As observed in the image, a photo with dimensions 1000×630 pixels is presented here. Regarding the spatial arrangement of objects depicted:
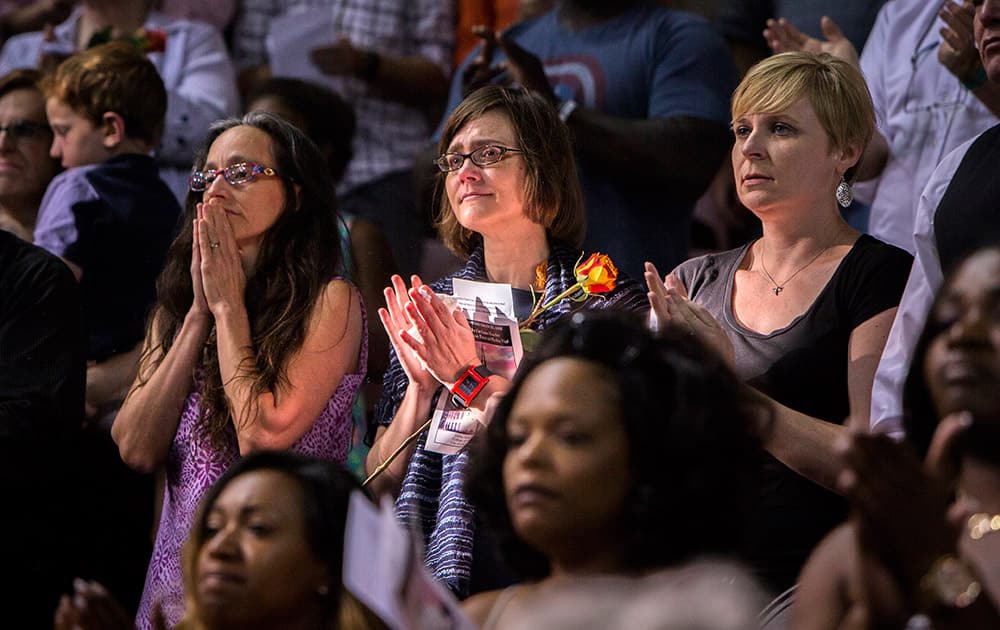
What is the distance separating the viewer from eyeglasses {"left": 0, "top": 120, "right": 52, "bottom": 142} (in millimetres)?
4441

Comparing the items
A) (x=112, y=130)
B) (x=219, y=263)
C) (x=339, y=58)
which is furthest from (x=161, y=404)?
(x=339, y=58)

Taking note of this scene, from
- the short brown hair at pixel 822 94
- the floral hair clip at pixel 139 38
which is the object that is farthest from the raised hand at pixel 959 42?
the floral hair clip at pixel 139 38

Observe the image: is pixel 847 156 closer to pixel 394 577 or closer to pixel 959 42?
pixel 959 42

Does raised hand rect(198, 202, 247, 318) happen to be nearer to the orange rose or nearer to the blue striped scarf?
the blue striped scarf

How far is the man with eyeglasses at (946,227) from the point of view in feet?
8.96

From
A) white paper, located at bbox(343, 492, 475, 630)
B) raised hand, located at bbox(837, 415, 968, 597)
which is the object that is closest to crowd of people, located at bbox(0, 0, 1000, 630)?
raised hand, located at bbox(837, 415, 968, 597)

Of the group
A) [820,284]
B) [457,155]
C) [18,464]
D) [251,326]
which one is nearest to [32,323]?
[18,464]

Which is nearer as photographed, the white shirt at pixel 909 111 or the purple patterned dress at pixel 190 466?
the purple patterned dress at pixel 190 466

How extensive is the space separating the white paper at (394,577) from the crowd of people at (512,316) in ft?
0.40

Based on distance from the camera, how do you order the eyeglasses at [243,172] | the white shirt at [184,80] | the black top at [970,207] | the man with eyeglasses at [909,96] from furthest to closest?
the white shirt at [184,80] < the man with eyeglasses at [909,96] < the eyeglasses at [243,172] < the black top at [970,207]

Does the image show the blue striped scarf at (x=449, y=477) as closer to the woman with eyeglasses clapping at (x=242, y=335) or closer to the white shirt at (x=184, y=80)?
the woman with eyeglasses clapping at (x=242, y=335)

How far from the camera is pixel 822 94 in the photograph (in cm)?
309

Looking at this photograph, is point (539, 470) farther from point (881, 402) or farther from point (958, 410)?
point (881, 402)

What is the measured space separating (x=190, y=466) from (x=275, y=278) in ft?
1.55
